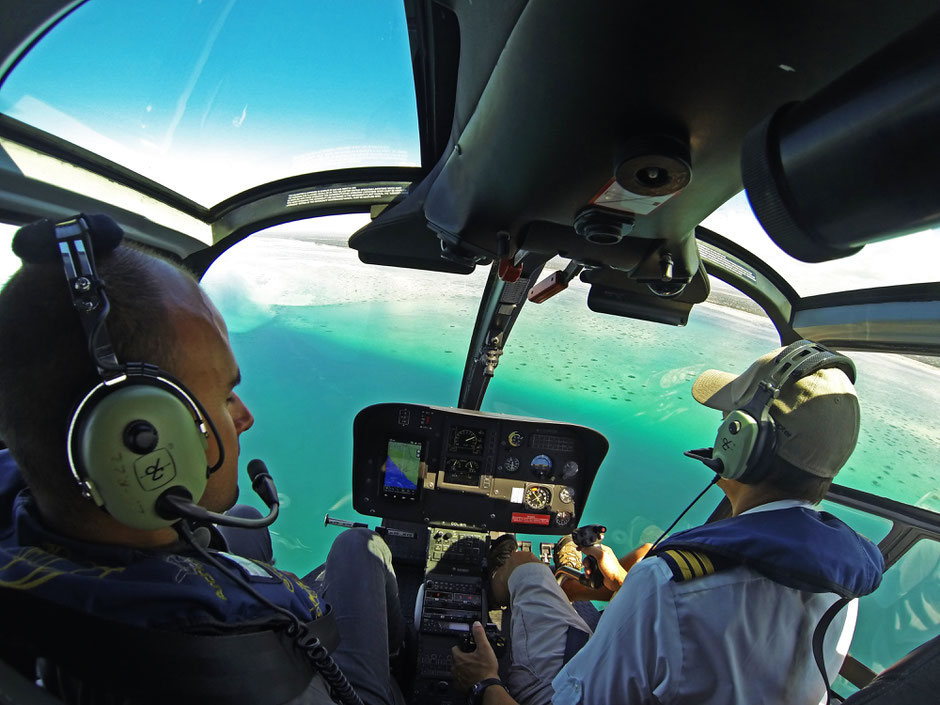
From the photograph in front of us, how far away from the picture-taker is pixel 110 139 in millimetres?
1657

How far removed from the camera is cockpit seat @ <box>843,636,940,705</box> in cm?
51

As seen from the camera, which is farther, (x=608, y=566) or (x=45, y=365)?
(x=608, y=566)

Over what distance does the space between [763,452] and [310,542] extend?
3.22 m

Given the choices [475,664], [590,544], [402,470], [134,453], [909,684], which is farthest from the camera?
[402,470]

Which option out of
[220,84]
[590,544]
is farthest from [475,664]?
[220,84]

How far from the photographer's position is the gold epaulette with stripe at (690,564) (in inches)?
39.7

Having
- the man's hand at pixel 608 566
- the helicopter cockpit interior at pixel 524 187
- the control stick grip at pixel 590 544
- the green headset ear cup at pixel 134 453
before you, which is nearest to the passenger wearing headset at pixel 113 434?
the green headset ear cup at pixel 134 453

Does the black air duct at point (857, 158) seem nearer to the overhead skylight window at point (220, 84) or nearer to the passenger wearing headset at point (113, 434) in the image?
the passenger wearing headset at point (113, 434)

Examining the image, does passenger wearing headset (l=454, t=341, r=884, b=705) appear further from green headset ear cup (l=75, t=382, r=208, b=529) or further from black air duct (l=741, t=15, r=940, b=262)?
green headset ear cup (l=75, t=382, r=208, b=529)

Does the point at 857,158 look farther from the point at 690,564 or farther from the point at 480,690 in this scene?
the point at 480,690

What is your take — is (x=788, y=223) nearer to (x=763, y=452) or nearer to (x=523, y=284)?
(x=763, y=452)

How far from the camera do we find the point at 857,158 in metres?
0.37

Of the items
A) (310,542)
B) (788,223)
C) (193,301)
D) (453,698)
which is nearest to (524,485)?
(453,698)

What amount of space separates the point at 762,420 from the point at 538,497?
1.84 meters
